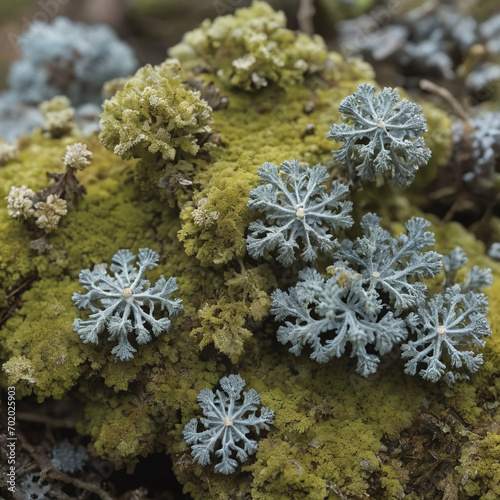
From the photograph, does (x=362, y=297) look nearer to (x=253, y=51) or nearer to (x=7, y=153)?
(x=253, y=51)

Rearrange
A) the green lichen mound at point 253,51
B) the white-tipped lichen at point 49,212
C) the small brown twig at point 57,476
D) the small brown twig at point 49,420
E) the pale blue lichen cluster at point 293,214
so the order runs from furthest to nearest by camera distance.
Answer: the green lichen mound at point 253,51, the small brown twig at point 49,420, the white-tipped lichen at point 49,212, the small brown twig at point 57,476, the pale blue lichen cluster at point 293,214

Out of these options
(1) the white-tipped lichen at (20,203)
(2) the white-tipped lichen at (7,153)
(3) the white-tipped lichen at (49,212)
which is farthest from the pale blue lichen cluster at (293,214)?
(2) the white-tipped lichen at (7,153)

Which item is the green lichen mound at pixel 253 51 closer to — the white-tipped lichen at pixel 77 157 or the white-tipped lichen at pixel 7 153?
the white-tipped lichen at pixel 77 157

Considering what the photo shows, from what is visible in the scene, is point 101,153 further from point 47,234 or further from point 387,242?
point 387,242

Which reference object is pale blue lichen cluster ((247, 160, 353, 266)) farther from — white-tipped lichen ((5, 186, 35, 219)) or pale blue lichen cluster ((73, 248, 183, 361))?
white-tipped lichen ((5, 186, 35, 219))

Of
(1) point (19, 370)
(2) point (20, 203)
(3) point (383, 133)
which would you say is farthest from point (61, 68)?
(3) point (383, 133)
